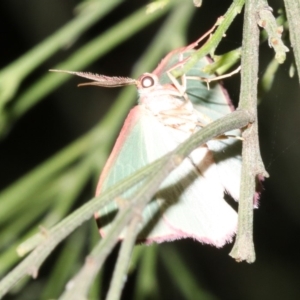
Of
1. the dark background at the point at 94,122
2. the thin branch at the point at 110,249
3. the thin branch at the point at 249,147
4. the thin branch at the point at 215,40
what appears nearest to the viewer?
the thin branch at the point at 110,249

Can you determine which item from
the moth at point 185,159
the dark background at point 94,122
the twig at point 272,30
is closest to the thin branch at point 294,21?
the twig at point 272,30

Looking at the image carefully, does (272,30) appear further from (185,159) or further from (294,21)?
(185,159)

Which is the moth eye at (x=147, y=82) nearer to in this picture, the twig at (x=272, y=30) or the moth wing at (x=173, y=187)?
the moth wing at (x=173, y=187)

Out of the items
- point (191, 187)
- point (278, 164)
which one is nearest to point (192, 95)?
point (191, 187)

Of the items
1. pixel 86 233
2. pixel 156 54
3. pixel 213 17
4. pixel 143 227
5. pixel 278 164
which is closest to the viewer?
pixel 143 227

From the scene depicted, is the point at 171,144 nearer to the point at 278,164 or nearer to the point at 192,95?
the point at 192,95

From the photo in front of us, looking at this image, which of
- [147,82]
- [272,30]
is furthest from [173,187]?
[272,30]
